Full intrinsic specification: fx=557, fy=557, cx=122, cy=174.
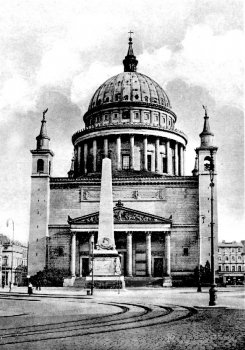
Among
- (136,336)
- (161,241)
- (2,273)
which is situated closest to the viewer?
(136,336)

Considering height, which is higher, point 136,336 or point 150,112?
point 150,112

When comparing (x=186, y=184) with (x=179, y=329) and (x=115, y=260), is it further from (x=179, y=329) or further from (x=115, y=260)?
(x=179, y=329)

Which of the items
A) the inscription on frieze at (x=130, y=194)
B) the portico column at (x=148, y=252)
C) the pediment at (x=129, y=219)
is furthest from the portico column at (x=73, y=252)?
the portico column at (x=148, y=252)

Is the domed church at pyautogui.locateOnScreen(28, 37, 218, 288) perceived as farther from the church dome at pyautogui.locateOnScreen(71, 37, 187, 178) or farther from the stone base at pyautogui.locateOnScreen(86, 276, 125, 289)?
the stone base at pyautogui.locateOnScreen(86, 276, 125, 289)

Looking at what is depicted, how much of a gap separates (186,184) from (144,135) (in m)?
12.6

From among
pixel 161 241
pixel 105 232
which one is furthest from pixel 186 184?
pixel 105 232

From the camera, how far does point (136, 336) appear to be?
552 inches

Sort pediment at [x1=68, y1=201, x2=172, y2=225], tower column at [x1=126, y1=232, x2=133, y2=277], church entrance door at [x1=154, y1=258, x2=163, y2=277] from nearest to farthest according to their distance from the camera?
tower column at [x1=126, y1=232, x2=133, y2=277] < pediment at [x1=68, y1=201, x2=172, y2=225] < church entrance door at [x1=154, y1=258, x2=163, y2=277]

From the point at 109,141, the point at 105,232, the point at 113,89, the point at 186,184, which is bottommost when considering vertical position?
the point at 105,232

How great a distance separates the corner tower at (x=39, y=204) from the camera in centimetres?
6775

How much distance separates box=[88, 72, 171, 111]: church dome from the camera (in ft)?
271

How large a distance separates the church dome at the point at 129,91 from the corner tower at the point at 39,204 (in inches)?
578

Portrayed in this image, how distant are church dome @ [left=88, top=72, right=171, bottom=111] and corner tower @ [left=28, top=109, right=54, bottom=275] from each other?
14.7m

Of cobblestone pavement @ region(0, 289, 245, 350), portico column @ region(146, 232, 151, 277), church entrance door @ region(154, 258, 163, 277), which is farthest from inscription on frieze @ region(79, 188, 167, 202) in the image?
cobblestone pavement @ region(0, 289, 245, 350)
